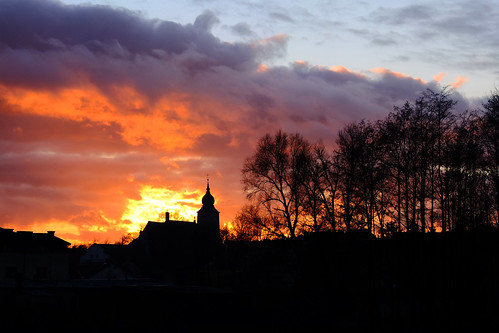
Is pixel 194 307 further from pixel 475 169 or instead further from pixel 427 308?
pixel 475 169

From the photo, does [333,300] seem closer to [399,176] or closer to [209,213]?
[399,176]

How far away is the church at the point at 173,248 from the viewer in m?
98.8

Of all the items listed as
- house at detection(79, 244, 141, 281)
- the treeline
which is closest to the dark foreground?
the treeline

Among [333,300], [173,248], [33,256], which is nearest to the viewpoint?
[333,300]

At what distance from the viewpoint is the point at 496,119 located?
37.0 m

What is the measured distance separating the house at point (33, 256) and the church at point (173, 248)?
2140 centimetres

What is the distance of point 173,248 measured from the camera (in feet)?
346

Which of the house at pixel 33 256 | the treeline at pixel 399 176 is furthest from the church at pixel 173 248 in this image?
the treeline at pixel 399 176

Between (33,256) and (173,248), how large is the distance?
35328 millimetres

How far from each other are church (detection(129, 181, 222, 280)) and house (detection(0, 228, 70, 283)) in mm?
21405

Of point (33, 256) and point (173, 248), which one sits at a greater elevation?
point (173, 248)

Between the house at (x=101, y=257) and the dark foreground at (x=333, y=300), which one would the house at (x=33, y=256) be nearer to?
the house at (x=101, y=257)

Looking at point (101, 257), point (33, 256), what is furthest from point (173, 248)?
point (33, 256)

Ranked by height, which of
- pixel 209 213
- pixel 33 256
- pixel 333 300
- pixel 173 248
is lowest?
pixel 333 300
